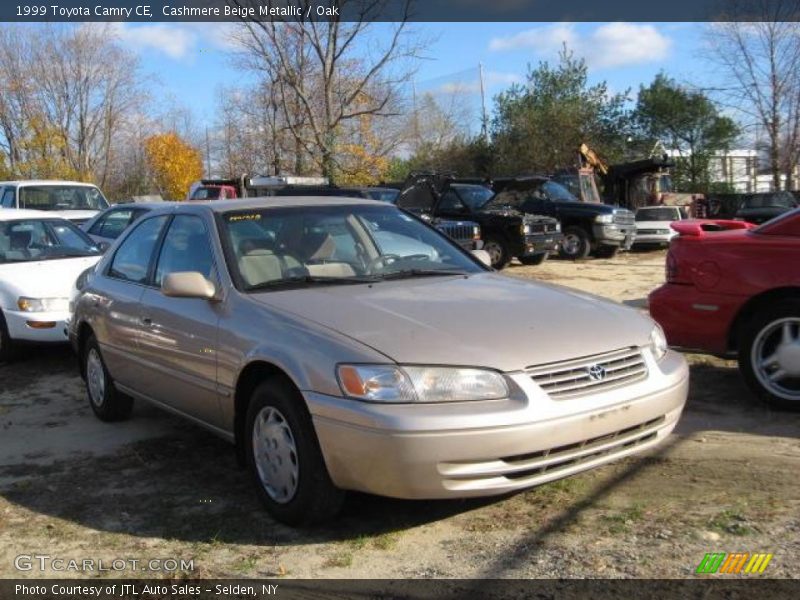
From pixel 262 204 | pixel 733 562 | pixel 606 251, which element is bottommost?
pixel 733 562

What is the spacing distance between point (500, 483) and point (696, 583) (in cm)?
84

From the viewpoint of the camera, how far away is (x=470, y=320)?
3.65m

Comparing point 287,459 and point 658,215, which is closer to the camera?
point 287,459

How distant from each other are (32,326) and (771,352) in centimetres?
648

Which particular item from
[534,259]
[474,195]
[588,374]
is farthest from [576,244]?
[588,374]

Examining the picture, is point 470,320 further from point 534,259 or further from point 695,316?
point 534,259

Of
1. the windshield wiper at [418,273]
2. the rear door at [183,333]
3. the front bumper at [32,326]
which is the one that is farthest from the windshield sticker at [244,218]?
the front bumper at [32,326]

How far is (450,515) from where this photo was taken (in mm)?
3775

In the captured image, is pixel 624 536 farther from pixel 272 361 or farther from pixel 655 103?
pixel 655 103

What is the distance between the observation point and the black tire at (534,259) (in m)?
16.7

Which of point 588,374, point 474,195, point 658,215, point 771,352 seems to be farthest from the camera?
point 658,215

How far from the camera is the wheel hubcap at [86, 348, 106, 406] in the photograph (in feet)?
18.6

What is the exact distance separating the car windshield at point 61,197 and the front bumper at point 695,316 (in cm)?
1301

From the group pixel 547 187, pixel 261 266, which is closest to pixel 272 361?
pixel 261 266
